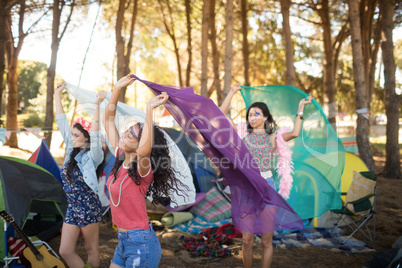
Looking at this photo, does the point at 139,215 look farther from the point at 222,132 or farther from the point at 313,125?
the point at 313,125

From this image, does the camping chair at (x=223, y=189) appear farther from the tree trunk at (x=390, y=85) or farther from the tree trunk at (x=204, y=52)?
the tree trunk at (x=390, y=85)

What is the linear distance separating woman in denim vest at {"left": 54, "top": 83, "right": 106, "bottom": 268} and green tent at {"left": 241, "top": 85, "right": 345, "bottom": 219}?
81.6 inches

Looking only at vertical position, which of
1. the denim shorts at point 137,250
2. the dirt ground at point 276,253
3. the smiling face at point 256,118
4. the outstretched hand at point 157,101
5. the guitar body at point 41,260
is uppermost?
the outstretched hand at point 157,101

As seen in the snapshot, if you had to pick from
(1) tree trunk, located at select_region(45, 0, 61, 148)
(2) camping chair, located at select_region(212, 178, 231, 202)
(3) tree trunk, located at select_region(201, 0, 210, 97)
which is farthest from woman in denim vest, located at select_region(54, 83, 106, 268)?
(3) tree trunk, located at select_region(201, 0, 210, 97)

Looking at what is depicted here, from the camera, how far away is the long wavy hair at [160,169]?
255 centimetres

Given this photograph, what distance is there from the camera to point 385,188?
26.6 ft

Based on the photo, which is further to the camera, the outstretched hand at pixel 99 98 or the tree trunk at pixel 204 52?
the tree trunk at pixel 204 52

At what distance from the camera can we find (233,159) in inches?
116

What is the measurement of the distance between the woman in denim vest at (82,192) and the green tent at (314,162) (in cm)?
207

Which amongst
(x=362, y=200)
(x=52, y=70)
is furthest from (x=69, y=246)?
(x=52, y=70)

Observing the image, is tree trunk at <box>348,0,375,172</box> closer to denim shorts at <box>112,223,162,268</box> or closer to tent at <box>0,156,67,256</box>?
tent at <box>0,156,67,256</box>

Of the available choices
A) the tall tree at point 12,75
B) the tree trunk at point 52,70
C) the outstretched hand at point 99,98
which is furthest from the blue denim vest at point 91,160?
the tall tree at point 12,75

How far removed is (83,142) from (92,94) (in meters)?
0.76

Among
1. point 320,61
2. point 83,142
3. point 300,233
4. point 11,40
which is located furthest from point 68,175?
point 320,61
